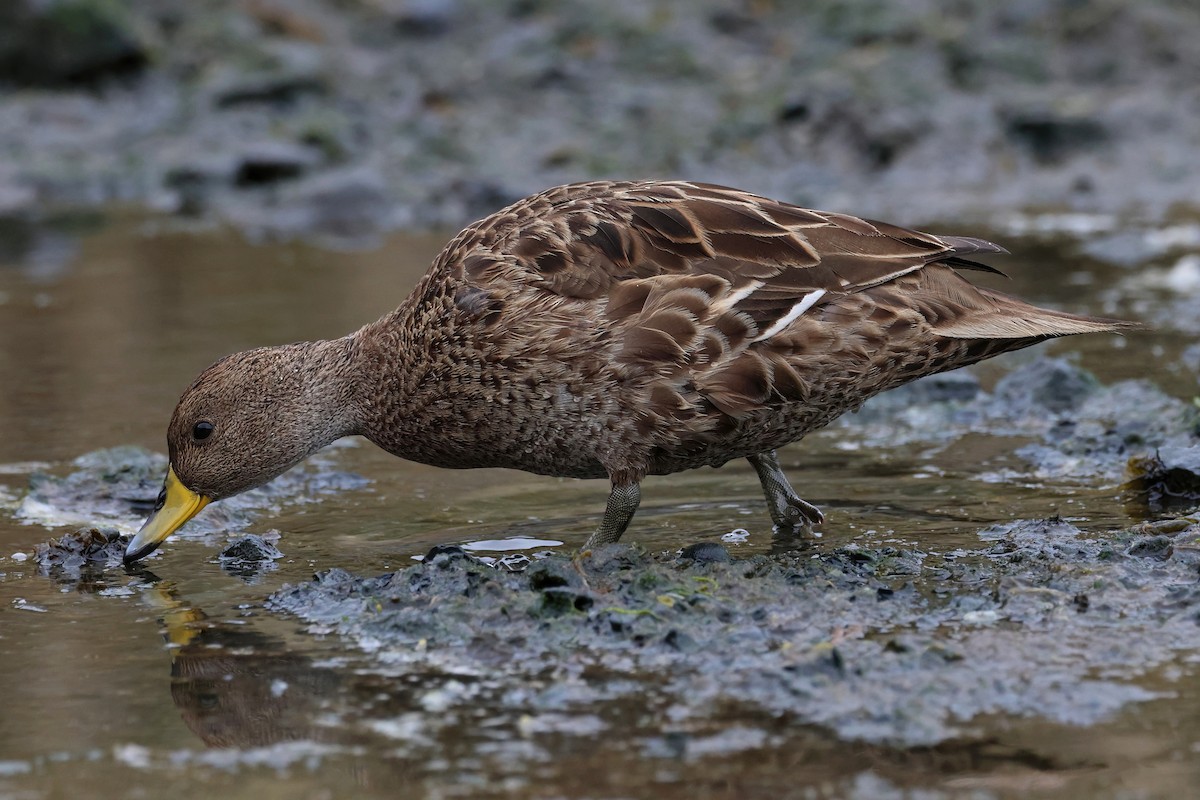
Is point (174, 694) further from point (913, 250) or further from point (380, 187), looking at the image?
point (380, 187)

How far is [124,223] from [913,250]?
10.6 metres

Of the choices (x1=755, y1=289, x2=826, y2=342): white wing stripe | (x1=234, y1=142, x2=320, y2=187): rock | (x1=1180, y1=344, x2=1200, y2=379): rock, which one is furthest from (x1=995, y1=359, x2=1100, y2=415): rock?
(x1=234, y1=142, x2=320, y2=187): rock

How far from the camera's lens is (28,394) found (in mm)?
9422

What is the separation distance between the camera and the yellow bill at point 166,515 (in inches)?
249

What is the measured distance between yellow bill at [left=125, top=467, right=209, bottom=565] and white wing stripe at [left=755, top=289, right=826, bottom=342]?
2.48 m

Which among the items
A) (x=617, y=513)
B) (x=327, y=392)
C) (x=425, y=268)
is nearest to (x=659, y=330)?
(x=617, y=513)

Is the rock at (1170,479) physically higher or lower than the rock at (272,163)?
lower

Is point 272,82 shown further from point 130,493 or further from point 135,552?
point 135,552

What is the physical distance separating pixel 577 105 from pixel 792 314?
11820 mm

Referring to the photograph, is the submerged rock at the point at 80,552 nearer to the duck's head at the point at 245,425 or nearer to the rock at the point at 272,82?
the duck's head at the point at 245,425

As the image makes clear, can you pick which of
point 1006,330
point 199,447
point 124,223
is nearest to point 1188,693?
point 1006,330

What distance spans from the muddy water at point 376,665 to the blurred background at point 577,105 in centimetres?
459

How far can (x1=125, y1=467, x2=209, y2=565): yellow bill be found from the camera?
6.32 m

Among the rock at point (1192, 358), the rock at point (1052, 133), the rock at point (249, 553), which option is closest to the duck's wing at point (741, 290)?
the rock at point (249, 553)
